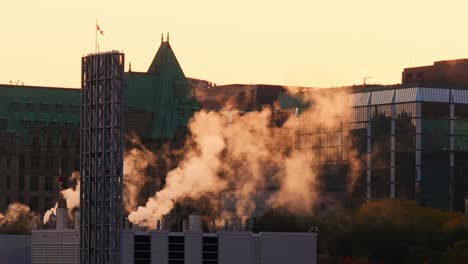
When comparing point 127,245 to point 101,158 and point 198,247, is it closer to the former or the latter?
point 198,247

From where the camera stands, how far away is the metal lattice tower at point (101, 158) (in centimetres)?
19100

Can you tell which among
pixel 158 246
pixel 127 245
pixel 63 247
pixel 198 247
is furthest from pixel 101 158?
pixel 198 247

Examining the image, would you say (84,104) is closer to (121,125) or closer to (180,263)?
(121,125)

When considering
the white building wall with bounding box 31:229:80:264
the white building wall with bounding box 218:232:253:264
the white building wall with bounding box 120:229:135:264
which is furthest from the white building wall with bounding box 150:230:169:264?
the white building wall with bounding box 31:229:80:264

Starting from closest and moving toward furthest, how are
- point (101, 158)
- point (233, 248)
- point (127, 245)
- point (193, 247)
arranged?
point (127, 245)
point (101, 158)
point (193, 247)
point (233, 248)

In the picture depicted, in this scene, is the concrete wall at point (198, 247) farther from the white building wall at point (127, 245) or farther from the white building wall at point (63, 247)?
the white building wall at point (63, 247)

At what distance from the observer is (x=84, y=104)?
196m

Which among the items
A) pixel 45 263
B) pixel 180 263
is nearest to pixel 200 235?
pixel 180 263

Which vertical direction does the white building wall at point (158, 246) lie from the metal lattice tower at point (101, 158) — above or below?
below

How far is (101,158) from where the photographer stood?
634 feet

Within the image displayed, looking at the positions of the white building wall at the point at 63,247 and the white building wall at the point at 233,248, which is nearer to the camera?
the white building wall at the point at 63,247

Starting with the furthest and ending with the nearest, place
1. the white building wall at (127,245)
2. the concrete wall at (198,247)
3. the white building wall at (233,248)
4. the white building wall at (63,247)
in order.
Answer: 1. the white building wall at (233,248)
2. the white building wall at (63,247)
3. the concrete wall at (198,247)
4. the white building wall at (127,245)

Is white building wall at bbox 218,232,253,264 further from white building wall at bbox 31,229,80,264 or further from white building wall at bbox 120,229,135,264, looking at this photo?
white building wall at bbox 31,229,80,264

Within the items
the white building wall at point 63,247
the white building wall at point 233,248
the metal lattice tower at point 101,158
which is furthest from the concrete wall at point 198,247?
the white building wall at point 63,247
